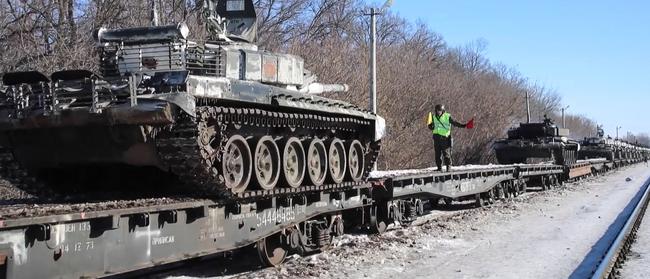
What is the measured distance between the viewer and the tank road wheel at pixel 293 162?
901cm

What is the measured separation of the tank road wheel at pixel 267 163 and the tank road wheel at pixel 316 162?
2.51ft

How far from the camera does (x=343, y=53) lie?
29750mm

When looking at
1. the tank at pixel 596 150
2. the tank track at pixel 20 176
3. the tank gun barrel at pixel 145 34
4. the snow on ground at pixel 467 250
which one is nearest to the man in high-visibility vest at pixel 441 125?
the snow on ground at pixel 467 250

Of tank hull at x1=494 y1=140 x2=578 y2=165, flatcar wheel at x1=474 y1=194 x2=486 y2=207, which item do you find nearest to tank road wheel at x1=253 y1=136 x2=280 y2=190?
flatcar wheel at x1=474 y1=194 x2=486 y2=207

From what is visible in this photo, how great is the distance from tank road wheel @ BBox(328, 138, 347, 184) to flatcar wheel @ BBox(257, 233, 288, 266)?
1511mm

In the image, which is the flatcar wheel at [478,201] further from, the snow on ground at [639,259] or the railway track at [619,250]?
the snow on ground at [639,259]

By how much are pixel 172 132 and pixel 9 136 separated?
7.75ft

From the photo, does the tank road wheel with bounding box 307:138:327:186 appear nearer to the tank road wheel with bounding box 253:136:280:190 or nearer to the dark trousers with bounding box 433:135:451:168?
the tank road wheel with bounding box 253:136:280:190

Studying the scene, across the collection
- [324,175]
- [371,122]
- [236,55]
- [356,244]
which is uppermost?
[236,55]

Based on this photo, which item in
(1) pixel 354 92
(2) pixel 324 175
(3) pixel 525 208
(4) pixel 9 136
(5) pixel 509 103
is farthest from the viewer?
(5) pixel 509 103

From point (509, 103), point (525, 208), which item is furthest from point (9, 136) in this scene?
point (509, 103)

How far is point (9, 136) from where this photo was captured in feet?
26.8

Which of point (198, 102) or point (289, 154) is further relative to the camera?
point (289, 154)

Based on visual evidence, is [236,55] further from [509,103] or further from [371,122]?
[509,103]
